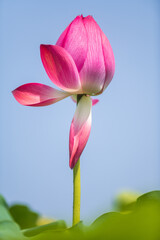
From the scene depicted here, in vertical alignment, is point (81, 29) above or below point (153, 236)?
above

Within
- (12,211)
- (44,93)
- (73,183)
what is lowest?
(12,211)

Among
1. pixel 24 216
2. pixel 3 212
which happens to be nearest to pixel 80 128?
pixel 3 212

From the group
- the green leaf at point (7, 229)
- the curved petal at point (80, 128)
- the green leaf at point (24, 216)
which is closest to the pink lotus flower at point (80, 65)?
the curved petal at point (80, 128)

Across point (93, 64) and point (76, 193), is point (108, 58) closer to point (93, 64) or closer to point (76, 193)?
point (93, 64)

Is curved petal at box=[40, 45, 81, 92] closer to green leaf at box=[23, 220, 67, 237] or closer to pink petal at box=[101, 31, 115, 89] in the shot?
pink petal at box=[101, 31, 115, 89]

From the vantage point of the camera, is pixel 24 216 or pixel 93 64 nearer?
pixel 93 64

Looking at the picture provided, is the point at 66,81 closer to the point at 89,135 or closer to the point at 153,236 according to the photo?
the point at 89,135

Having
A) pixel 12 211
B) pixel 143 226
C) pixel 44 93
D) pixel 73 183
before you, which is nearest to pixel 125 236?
pixel 143 226
